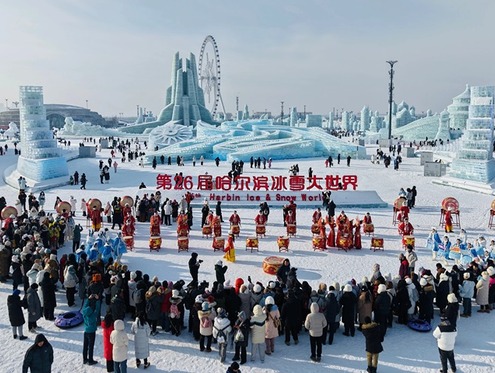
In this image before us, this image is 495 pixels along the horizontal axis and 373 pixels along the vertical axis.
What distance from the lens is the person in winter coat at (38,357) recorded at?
636cm

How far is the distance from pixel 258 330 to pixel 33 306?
426cm

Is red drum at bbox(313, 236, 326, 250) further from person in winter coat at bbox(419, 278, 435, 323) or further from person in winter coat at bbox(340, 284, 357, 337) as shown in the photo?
person in winter coat at bbox(340, 284, 357, 337)

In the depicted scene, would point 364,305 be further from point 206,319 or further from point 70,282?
point 70,282

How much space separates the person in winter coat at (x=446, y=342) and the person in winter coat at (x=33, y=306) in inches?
278

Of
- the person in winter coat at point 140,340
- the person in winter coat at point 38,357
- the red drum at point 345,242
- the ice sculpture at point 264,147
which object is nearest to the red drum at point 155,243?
the red drum at point 345,242

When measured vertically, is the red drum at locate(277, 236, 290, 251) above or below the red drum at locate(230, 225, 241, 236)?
below

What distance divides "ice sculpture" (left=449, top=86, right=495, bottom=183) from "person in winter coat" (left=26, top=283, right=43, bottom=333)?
951 inches

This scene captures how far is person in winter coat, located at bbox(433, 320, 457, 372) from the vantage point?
714cm

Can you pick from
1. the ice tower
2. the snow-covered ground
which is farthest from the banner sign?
the ice tower

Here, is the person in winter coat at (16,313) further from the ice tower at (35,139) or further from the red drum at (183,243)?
the ice tower at (35,139)

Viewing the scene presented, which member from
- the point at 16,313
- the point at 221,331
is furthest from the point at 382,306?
the point at 16,313

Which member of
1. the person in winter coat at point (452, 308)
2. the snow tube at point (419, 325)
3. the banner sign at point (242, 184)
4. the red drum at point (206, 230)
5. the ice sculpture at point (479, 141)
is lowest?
the snow tube at point (419, 325)

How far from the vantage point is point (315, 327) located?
25.1 ft

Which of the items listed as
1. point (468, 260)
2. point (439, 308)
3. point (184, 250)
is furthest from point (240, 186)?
point (439, 308)
